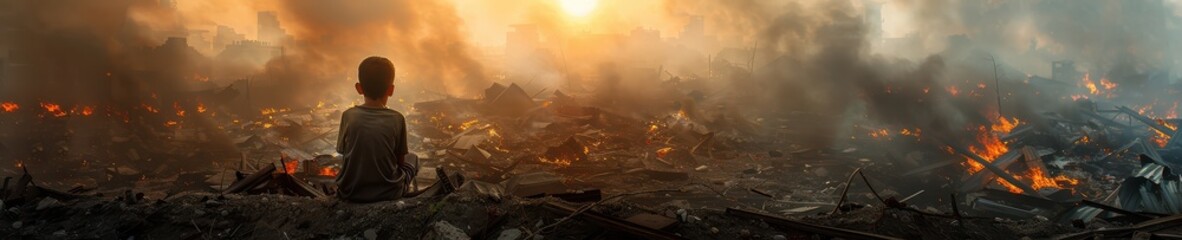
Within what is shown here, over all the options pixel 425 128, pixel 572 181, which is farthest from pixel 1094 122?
pixel 425 128

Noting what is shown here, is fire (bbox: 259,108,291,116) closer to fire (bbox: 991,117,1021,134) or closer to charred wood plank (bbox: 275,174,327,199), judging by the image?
charred wood plank (bbox: 275,174,327,199)

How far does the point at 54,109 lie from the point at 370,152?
38.7 ft

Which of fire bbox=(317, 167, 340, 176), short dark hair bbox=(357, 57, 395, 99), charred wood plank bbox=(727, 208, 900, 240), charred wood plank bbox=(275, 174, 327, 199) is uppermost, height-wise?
short dark hair bbox=(357, 57, 395, 99)

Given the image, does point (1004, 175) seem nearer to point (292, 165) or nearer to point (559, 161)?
point (559, 161)

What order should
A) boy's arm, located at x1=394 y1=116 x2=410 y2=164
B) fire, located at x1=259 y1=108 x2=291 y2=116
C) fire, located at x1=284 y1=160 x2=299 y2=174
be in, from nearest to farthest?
boy's arm, located at x1=394 y1=116 x2=410 y2=164
fire, located at x1=284 y1=160 x2=299 y2=174
fire, located at x1=259 y1=108 x2=291 y2=116

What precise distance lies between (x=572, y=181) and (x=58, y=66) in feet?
37.9

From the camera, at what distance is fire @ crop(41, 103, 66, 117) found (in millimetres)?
10531

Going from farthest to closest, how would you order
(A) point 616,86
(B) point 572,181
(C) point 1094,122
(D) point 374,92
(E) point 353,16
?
(A) point 616,86
(E) point 353,16
(C) point 1094,122
(B) point 572,181
(D) point 374,92

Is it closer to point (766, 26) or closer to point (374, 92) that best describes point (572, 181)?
point (374, 92)

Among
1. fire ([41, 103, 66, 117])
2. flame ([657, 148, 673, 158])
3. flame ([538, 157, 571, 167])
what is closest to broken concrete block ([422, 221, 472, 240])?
flame ([538, 157, 571, 167])

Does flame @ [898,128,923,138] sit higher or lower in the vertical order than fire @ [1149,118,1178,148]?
lower

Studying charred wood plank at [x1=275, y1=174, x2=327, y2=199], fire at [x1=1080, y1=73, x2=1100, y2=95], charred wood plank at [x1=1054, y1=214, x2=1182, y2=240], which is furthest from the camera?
fire at [x1=1080, y1=73, x2=1100, y2=95]

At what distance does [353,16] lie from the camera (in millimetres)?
17062

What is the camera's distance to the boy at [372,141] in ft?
11.1
